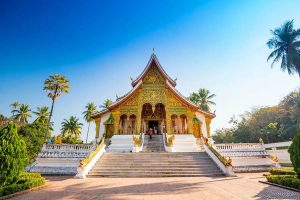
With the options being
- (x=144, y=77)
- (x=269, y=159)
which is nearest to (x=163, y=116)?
(x=144, y=77)

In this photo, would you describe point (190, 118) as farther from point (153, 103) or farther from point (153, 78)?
point (153, 78)

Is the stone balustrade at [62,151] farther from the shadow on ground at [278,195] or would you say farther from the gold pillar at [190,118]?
the shadow on ground at [278,195]

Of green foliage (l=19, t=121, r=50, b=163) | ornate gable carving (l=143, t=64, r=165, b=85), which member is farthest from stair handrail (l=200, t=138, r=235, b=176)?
green foliage (l=19, t=121, r=50, b=163)

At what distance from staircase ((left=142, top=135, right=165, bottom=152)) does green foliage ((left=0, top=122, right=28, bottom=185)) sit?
35.1 ft

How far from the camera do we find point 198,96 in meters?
43.0

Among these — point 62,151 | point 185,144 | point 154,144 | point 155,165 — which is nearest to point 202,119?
point 185,144

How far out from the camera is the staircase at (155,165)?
10516mm

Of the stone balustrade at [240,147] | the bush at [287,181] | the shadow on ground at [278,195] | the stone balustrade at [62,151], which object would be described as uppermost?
the stone balustrade at [240,147]

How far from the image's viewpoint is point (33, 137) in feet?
72.9

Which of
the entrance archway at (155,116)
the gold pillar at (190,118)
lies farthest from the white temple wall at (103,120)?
the gold pillar at (190,118)

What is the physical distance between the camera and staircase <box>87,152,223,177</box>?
1052cm

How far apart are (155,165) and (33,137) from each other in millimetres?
18126

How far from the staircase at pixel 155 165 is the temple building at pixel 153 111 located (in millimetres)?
6559

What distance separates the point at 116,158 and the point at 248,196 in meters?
9.20
